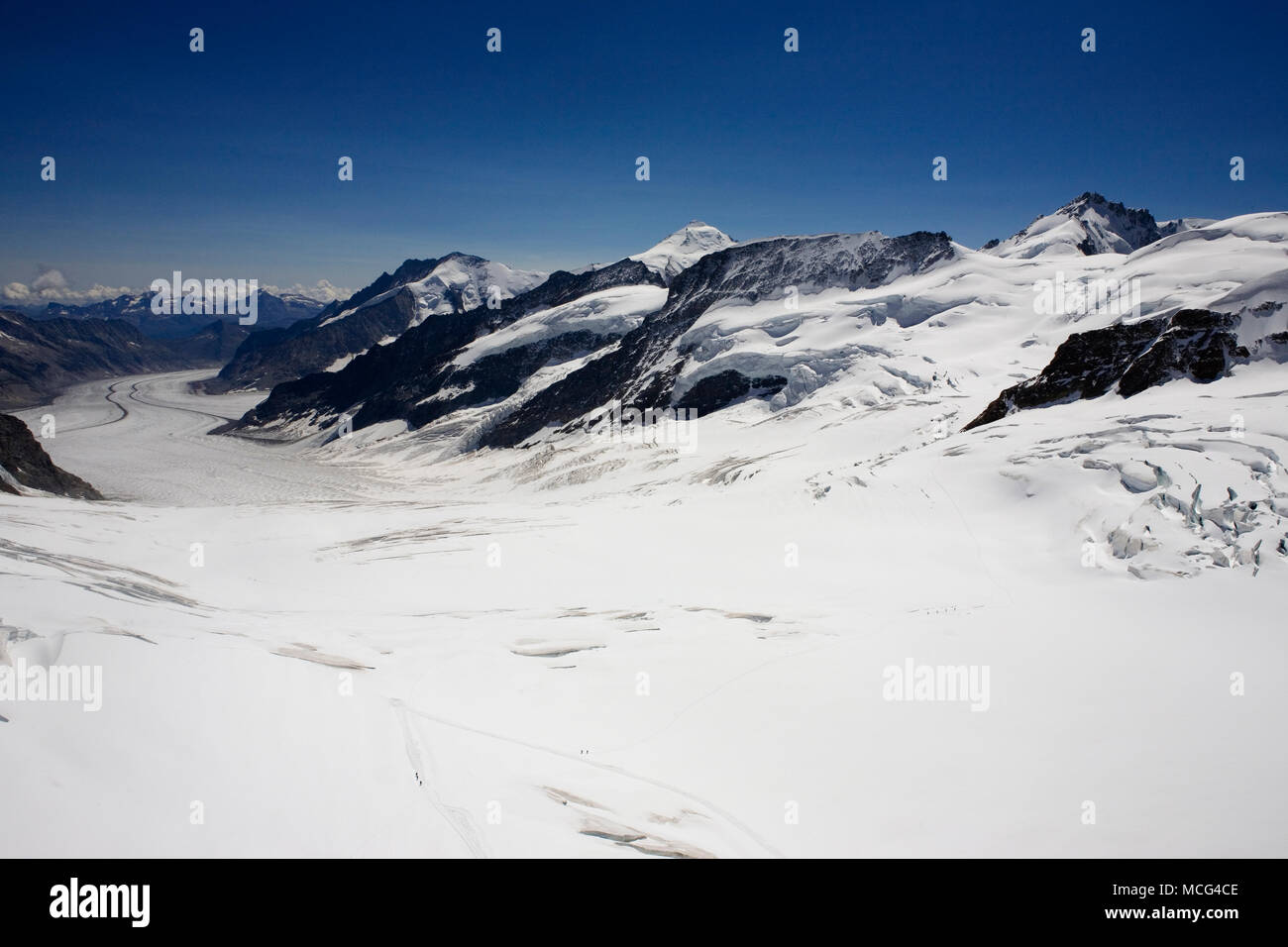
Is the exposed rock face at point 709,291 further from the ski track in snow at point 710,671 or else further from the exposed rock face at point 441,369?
the ski track in snow at point 710,671

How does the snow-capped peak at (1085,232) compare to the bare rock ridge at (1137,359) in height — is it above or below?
above

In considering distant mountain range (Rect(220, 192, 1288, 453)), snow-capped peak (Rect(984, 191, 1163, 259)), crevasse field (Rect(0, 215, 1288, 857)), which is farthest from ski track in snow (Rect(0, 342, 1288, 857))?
snow-capped peak (Rect(984, 191, 1163, 259))

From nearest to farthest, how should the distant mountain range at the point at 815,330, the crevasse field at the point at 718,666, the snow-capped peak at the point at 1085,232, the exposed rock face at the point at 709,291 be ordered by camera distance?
the crevasse field at the point at 718,666 → the distant mountain range at the point at 815,330 → the exposed rock face at the point at 709,291 → the snow-capped peak at the point at 1085,232

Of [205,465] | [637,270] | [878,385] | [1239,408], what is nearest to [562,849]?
[1239,408]

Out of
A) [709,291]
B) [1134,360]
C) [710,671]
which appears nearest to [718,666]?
[710,671]

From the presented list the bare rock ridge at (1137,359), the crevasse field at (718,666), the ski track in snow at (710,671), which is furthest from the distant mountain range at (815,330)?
the ski track in snow at (710,671)
